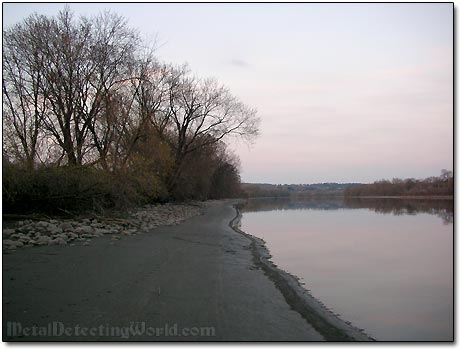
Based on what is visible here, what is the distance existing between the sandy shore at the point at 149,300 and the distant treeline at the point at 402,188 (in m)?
52.1

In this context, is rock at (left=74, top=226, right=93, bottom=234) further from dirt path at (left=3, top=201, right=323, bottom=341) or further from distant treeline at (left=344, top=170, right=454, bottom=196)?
distant treeline at (left=344, top=170, right=454, bottom=196)

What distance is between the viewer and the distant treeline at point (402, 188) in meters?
65.0

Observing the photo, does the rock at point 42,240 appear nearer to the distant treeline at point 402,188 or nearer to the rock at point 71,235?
the rock at point 71,235

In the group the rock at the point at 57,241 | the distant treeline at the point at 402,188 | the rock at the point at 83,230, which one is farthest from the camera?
the distant treeline at the point at 402,188

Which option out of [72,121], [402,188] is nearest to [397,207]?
[402,188]

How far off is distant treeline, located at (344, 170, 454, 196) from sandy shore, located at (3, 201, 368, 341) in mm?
52054

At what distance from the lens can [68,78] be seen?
2286 cm

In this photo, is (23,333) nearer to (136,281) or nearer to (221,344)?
(221,344)

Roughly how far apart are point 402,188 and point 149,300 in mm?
90231

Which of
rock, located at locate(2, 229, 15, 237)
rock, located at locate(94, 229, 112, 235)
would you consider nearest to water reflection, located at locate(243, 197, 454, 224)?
rock, located at locate(94, 229, 112, 235)

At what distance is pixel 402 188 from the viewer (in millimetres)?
89438

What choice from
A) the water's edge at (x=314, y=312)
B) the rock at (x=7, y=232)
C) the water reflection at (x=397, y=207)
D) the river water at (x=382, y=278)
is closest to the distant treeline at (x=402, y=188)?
the water reflection at (x=397, y=207)

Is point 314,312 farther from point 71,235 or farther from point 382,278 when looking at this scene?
point 71,235

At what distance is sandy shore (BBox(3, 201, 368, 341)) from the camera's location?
243 inches
